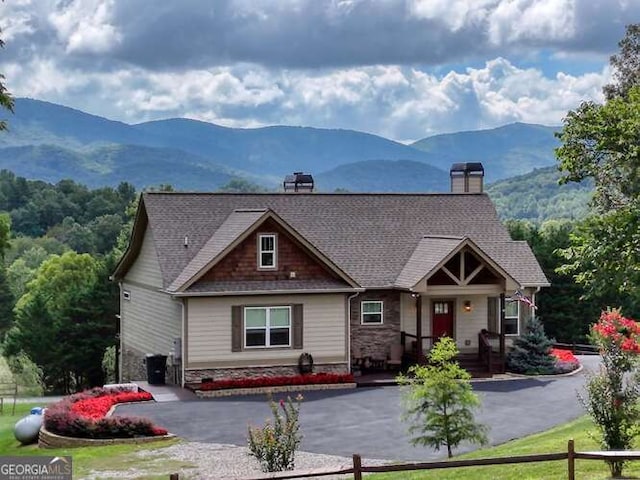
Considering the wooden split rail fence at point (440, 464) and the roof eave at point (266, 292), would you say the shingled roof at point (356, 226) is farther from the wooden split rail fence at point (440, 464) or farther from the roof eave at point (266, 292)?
the wooden split rail fence at point (440, 464)

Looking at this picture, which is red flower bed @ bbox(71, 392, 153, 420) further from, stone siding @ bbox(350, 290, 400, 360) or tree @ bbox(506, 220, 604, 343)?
tree @ bbox(506, 220, 604, 343)

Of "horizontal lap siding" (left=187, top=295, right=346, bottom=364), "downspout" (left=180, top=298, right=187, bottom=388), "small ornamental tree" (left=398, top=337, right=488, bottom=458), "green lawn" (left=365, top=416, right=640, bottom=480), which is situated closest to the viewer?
"green lawn" (left=365, top=416, right=640, bottom=480)

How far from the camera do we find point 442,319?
35.6 metres

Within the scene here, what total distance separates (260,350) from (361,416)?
257 inches

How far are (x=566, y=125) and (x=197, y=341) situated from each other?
1329cm

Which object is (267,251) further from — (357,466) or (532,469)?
(357,466)

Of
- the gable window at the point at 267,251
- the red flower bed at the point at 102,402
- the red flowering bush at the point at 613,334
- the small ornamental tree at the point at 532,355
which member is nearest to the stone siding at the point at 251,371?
the red flower bed at the point at 102,402

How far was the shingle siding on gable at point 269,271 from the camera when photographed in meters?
31.3

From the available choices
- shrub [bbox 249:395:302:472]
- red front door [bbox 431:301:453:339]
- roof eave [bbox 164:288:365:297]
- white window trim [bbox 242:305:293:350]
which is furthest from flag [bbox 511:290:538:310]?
shrub [bbox 249:395:302:472]

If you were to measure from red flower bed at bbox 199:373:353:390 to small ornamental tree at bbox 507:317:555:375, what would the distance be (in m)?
6.65

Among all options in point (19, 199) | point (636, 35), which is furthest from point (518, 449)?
point (19, 199)

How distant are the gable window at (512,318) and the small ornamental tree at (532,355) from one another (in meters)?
1.48

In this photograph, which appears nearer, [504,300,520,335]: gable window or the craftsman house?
the craftsman house

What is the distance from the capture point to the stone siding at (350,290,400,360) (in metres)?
34.7
